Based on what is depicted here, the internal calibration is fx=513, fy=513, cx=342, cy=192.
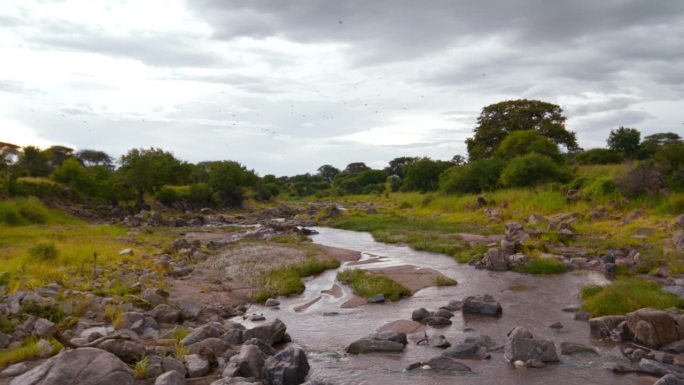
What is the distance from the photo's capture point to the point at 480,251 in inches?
1152

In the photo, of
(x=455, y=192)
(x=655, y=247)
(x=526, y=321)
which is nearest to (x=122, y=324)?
(x=526, y=321)

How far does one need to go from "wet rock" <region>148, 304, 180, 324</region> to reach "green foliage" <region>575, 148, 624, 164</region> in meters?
65.0

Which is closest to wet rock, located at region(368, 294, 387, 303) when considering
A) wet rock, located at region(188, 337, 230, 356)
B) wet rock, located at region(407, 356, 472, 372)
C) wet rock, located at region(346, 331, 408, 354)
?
wet rock, located at region(346, 331, 408, 354)

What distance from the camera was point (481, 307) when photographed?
1683 centimetres

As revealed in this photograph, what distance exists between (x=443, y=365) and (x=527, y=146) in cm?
5453

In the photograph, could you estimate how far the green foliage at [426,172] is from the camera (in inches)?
3474

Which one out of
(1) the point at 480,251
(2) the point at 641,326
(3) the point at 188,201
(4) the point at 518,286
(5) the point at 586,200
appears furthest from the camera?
(3) the point at 188,201

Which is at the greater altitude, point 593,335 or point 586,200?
point 586,200

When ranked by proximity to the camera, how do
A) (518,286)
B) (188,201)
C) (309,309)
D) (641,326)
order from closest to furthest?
(641,326), (309,309), (518,286), (188,201)

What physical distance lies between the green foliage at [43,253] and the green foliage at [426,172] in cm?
7024

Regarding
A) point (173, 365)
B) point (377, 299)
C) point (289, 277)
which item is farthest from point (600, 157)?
point (173, 365)

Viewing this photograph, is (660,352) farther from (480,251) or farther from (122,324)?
(480,251)

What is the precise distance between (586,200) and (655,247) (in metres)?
16.4

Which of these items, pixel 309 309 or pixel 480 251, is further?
pixel 480 251
